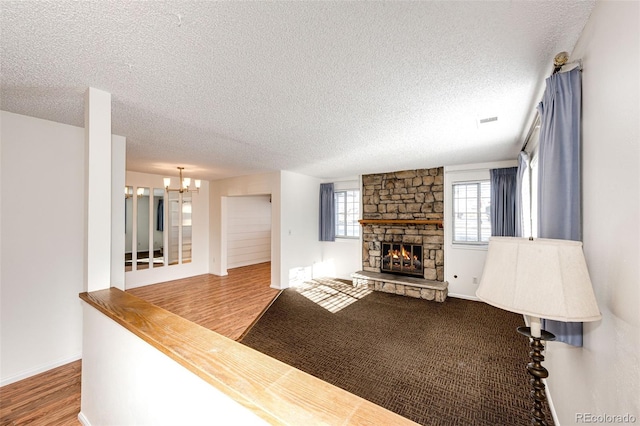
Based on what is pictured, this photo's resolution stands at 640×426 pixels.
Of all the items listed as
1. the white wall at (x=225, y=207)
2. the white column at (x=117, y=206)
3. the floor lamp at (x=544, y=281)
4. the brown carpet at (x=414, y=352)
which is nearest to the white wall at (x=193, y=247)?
the white wall at (x=225, y=207)

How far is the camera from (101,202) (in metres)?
2.01

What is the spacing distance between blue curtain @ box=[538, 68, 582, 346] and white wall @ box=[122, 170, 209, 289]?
655 cm

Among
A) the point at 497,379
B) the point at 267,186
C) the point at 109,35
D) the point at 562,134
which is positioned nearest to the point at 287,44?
the point at 109,35

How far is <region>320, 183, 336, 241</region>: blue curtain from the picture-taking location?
6.53 meters

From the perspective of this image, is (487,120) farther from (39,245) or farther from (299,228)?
(39,245)

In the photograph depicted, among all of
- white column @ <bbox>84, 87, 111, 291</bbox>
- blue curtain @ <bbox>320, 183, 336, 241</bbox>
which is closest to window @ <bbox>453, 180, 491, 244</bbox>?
blue curtain @ <bbox>320, 183, 336, 241</bbox>

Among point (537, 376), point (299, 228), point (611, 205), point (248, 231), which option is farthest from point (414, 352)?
point (248, 231)

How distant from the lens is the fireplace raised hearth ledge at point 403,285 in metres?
4.77

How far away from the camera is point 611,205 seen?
1079 mm

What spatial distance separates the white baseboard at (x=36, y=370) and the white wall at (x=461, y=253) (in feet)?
18.7

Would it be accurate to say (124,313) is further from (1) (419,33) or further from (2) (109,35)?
(1) (419,33)

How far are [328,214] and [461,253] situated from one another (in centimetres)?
303

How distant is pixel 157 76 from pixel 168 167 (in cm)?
377

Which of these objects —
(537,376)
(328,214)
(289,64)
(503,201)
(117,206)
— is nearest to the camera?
(537,376)
